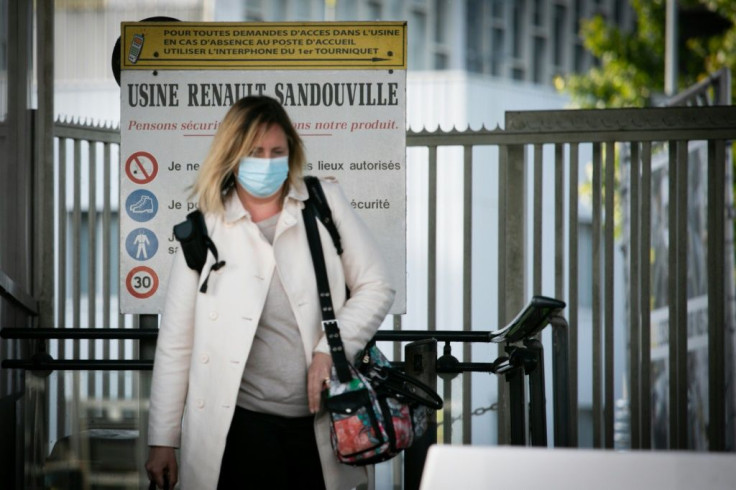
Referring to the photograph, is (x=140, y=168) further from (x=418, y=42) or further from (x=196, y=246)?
(x=418, y=42)

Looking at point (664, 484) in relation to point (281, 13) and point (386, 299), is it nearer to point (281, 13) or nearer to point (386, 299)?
point (386, 299)

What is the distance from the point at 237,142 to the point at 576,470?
1.95m

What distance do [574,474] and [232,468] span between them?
5.72ft

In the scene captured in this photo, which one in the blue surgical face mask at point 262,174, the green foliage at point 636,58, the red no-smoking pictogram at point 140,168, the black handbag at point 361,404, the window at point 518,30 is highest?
the window at point 518,30

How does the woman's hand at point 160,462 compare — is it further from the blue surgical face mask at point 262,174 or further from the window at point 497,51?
the window at point 497,51

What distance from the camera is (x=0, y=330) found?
6617 mm

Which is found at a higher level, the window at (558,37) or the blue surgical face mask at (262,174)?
the window at (558,37)

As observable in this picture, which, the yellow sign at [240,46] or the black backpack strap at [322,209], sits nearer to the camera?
the black backpack strap at [322,209]

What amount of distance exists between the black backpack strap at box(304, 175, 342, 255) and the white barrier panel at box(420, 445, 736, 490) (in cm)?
161

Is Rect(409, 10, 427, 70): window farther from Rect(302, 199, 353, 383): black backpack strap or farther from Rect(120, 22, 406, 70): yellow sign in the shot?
Rect(302, 199, 353, 383): black backpack strap

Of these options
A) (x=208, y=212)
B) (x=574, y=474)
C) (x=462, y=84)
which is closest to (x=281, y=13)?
(x=462, y=84)

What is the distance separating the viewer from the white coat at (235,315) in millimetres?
4223

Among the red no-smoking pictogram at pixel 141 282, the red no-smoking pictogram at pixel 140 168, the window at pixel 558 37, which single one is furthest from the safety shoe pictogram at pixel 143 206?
the window at pixel 558 37

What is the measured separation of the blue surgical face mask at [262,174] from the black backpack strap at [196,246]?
212mm
